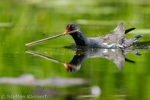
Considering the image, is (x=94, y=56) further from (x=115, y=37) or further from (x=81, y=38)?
(x=115, y=37)

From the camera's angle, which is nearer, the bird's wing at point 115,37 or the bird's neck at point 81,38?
the bird's neck at point 81,38

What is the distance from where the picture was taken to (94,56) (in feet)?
25.3

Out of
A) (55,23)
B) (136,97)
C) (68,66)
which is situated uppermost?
(55,23)

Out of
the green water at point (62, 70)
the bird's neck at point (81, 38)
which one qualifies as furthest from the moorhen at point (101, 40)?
the green water at point (62, 70)

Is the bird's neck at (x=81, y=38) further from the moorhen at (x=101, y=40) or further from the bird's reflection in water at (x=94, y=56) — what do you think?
the bird's reflection in water at (x=94, y=56)

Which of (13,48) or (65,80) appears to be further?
(13,48)

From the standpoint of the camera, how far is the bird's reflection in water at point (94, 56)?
22.0 feet

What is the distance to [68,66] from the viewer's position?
21.8ft

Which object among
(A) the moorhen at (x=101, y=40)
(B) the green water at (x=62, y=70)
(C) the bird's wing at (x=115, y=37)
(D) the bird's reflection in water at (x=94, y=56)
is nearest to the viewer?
(B) the green water at (x=62, y=70)

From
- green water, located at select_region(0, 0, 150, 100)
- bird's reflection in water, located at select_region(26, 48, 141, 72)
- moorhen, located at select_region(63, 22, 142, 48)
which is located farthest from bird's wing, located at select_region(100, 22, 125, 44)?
green water, located at select_region(0, 0, 150, 100)

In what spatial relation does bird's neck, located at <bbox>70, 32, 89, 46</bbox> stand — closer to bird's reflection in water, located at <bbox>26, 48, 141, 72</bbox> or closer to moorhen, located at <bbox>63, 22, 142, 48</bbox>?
moorhen, located at <bbox>63, 22, 142, 48</bbox>

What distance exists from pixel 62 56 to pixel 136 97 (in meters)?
3.05

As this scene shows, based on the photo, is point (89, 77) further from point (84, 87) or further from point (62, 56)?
point (62, 56)

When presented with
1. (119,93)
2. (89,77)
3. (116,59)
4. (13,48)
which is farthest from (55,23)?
(119,93)
